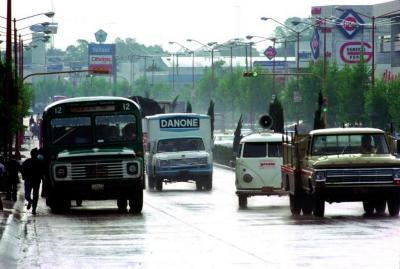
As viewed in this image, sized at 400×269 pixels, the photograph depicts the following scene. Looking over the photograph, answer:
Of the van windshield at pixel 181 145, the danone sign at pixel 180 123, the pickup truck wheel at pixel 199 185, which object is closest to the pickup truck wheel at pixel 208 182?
the pickup truck wheel at pixel 199 185

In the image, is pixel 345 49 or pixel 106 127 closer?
pixel 106 127

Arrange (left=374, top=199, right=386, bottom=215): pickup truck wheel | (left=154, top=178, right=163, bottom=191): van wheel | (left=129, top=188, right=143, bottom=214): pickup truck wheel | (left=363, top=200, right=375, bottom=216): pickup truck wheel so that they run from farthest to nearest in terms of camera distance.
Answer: (left=154, top=178, right=163, bottom=191): van wheel < (left=129, top=188, right=143, bottom=214): pickup truck wheel < (left=363, top=200, right=375, bottom=216): pickup truck wheel < (left=374, top=199, right=386, bottom=215): pickup truck wheel

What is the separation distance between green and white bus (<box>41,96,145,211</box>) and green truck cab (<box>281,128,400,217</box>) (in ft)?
13.3

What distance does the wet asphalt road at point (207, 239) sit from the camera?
2030 cm

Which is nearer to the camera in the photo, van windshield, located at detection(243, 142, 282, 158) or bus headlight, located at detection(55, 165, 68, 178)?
bus headlight, located at detection(55, 165, 68, 178)

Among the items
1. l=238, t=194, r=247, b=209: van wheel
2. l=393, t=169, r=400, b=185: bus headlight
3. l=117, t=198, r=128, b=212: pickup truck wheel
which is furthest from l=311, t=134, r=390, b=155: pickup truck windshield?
l=238, t=194, r=247, b=209: van wheel

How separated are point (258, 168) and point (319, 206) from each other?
8692 mm

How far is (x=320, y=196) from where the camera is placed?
3098 cm

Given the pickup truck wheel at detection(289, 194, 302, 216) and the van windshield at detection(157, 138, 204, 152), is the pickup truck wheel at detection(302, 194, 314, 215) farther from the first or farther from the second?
the van windshield at detection(157, 138, 204, 152)

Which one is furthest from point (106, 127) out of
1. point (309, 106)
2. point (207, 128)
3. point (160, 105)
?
point (309, 106)

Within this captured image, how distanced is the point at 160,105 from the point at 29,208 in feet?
155

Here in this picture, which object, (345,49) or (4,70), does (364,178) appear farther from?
(345,49)

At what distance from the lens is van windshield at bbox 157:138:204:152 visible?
52.2 m

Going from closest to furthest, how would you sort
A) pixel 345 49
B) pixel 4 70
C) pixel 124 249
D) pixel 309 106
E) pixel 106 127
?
pixel 124 249, pixel 106 127, pixel 4 70, pixel 309 106, pixel 345 49
